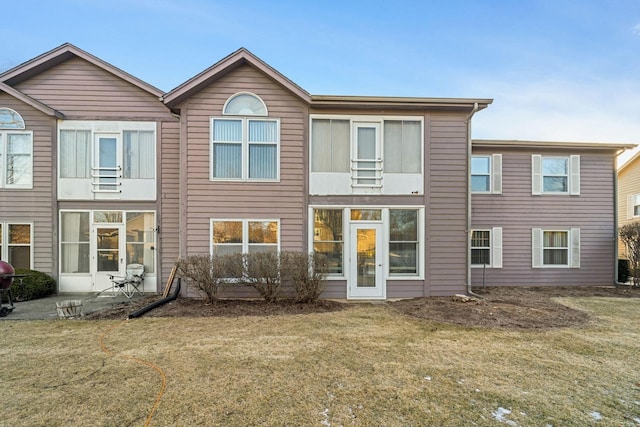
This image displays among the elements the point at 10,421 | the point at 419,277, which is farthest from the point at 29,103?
the point at 419,277

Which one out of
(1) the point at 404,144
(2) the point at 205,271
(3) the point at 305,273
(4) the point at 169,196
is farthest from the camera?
(4) the point at 169,196

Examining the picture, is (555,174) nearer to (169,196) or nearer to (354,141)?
(354,141)

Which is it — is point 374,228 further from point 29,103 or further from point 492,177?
point 29,103

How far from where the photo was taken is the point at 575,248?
11.0 metres

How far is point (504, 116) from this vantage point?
20.6 meters

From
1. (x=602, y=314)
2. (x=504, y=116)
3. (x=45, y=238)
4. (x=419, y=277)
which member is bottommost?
(x=602, y=314)

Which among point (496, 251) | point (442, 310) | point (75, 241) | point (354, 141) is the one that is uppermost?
point (354, 141)

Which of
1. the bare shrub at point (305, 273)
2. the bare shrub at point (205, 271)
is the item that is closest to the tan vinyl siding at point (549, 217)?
the bare shrub at point (305, 273)

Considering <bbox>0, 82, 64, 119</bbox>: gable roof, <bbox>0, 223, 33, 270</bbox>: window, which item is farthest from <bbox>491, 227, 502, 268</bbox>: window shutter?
<bbox>0, 223, 33, 270</bbox>: window

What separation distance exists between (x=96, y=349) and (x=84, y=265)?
5.88m

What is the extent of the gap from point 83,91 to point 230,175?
18.4ft

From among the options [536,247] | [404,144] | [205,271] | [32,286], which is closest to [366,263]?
[404,144]

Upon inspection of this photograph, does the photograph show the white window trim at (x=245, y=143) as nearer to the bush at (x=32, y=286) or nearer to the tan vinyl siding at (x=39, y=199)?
the tan vinyl siding at (x=39, y=199)

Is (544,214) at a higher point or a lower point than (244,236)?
higher
